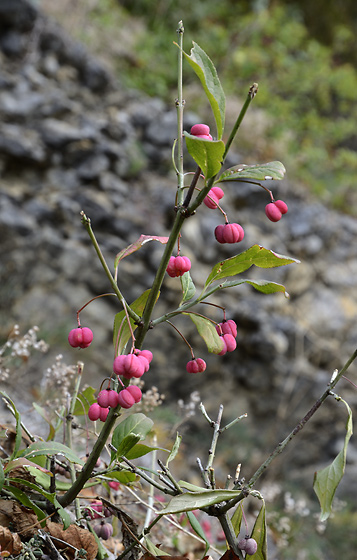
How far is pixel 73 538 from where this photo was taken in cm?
73

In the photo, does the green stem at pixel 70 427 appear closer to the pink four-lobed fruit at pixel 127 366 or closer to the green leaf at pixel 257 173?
the pink four-lobed fruit at pixel 127 366

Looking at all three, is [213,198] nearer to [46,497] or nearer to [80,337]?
[80,337]

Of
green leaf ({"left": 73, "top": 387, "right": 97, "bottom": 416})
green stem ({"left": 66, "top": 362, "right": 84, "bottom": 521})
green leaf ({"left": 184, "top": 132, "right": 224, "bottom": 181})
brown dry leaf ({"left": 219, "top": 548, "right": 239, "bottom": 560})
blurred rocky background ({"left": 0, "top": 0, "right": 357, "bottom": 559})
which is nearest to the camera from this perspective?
green leaf ({"left": 184, "top": 132, "right": 224, "bottom": 181})

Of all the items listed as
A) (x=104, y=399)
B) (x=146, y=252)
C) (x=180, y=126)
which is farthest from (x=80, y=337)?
(x=146, y=252)

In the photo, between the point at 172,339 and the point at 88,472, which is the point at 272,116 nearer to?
the point at 172,339

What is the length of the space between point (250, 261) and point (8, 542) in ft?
1.67

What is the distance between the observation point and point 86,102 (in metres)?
4.73

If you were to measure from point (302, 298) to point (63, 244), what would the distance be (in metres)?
2.25

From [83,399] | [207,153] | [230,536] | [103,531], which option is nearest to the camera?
[207,153]

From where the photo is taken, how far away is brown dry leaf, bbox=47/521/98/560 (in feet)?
2.39

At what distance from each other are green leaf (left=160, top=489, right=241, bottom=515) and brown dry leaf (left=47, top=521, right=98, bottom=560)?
178 mm

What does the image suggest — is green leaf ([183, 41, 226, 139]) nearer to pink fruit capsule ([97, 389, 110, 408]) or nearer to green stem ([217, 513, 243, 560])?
pink fruit capsule ([97, 389, 110, 408])

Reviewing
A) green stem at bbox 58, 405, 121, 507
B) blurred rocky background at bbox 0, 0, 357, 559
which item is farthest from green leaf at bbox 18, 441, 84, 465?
blurred rocky background at bbox 0, 0, 357, 559

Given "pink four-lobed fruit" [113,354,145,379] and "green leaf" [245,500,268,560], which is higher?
"pink four-lobed fruit" [113,354,145,379]
